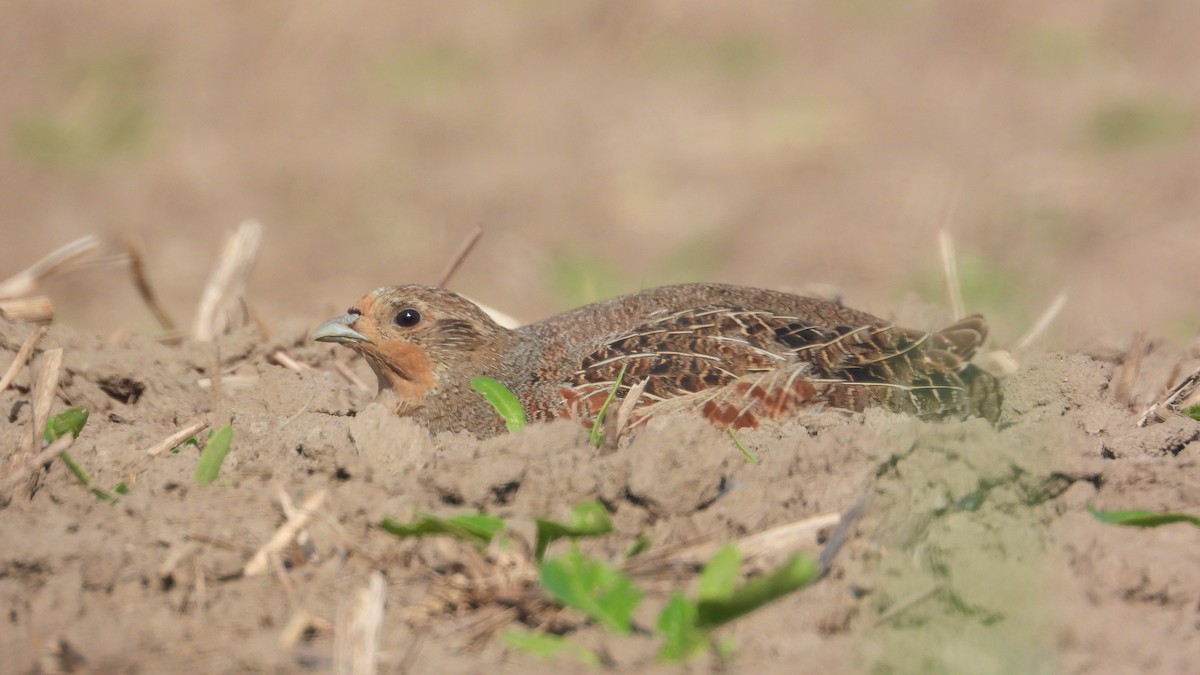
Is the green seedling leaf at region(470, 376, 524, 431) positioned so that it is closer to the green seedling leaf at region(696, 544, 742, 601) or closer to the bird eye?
the bird eye

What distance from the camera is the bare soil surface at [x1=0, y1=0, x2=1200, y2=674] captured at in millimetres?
2877

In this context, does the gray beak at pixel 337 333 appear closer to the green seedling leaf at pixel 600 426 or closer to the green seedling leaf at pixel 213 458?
the green seedling leaf at pixel 600 426

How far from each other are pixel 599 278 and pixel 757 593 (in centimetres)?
573

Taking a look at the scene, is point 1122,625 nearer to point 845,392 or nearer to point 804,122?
point 845,392

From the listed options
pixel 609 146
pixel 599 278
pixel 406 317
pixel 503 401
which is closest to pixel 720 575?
pixel 503 401

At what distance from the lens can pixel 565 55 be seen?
12109 millimetres

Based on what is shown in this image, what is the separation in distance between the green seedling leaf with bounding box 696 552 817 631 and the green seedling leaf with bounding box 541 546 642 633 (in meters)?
0.15

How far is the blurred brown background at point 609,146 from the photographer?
8.88 meters

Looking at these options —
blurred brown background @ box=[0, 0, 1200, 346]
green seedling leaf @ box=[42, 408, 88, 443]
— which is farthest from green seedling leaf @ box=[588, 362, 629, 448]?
blurred brown background @ box=[0, 0, 1200, 346]

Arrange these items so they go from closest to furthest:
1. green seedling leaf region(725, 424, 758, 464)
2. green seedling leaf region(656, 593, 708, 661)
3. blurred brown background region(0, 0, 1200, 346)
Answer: green seedling leaf region(656, 593, 708, 661)
green seedling leaf region(725, 424, 758, 464)
blurred brown background region(0, 0, 1200, 346)

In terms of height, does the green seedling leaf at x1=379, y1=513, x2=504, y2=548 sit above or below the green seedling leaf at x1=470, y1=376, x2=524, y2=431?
below

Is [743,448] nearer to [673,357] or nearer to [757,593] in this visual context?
[673,357]

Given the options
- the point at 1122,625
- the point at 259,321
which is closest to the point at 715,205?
the point at 259,321

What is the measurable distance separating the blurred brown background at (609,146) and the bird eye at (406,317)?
10.4 feet
